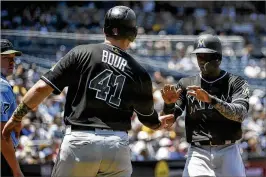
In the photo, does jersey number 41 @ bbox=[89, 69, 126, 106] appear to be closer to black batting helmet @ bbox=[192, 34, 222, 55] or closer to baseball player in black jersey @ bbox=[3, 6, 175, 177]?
baseball player in black jersey @ bbox=[3, 6, 175, 177]

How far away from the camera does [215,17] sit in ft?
77.5

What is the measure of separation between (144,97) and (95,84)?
20.2 inches

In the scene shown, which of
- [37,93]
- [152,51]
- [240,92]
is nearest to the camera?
[37,93]

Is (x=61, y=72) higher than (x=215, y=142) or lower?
higher

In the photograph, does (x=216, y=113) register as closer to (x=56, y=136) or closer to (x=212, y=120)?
(x=212, y=120)

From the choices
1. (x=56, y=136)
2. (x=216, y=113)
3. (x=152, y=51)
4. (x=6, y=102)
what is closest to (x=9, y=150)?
(x=6, y=102)

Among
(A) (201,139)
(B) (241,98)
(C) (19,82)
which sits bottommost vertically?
(C) (19,82)

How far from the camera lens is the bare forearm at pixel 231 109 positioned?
6.26 m

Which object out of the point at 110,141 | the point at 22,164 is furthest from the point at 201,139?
the point at 22,164

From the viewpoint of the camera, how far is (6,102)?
260 inches

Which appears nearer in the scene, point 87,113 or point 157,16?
point 87,113

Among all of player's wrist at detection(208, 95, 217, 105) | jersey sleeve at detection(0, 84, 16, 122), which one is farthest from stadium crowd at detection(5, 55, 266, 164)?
player's wrist at detection(208, 95, 217, 105)

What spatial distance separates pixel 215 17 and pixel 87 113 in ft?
62.4

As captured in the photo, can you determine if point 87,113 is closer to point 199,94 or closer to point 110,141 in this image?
point 110,141
